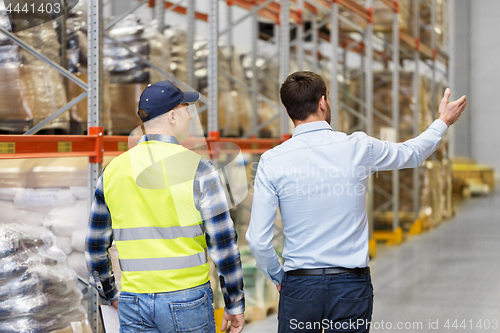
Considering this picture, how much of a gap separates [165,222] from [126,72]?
8.77 ft

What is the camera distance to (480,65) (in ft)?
71.9

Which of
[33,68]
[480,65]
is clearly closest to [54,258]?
[33,68]

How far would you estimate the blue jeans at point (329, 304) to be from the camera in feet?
7.41

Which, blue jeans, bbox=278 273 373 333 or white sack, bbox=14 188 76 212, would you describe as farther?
white sack, bbox=14 188 76 212

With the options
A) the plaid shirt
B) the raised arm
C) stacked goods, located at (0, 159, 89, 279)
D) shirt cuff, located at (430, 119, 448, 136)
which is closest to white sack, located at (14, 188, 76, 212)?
stacked goods, located at (0, 159, 89, 279)

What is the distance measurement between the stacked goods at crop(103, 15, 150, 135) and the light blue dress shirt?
7.54 ft

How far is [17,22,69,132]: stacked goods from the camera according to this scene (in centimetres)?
346

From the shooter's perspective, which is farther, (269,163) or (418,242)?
(418,242)

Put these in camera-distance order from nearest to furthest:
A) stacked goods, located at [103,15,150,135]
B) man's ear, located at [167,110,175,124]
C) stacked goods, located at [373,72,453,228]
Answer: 1. man's ear, located at [167,110,175,124]
2. stacked goods, located at [103,15,150,135]
3. stacked goods, located at [373,72,453,228]

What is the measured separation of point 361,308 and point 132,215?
1.02 meters

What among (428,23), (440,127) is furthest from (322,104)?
(428,23)

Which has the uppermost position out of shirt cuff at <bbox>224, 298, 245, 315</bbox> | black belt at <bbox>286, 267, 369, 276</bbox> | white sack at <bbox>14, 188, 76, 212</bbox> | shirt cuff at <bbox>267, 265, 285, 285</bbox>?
white sack at <bbox>14, 188, 76, 212</bbox>

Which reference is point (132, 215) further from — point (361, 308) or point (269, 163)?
point (361, 308)

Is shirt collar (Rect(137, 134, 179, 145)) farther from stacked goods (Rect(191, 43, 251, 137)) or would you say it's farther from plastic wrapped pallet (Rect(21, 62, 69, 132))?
stacked goods (Rect(191, 43, 251, 137))
